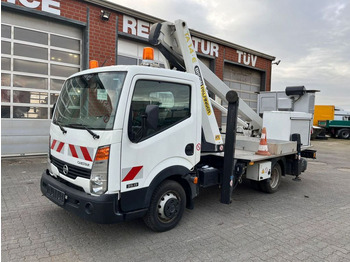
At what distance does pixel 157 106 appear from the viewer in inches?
128

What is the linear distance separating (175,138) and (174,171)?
1.52ft

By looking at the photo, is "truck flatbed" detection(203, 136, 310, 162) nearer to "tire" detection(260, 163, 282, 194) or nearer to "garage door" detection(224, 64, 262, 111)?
"tire" detection(260, 163, 282, 194)

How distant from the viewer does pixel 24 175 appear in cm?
657

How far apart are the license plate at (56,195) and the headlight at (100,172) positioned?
58cm

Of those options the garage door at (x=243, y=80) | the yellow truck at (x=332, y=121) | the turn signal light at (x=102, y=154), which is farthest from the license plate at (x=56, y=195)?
the yellow truck at (x=332, y=121)

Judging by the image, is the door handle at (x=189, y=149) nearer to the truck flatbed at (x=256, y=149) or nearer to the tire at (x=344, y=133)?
the truck flatbed at (x=256, y=149)

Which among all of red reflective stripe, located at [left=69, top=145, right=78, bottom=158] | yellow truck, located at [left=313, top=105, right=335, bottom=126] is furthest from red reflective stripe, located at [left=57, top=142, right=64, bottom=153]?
yellow truck, located at [left=313, top=105, right=335, bottom=126]

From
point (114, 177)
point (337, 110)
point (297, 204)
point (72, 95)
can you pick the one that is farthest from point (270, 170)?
point (337, 110)

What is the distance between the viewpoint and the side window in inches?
128

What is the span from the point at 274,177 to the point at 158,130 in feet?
11.9

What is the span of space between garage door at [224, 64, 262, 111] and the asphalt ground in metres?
10.2

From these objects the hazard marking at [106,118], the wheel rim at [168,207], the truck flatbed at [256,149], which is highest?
the hazard marking at [106,118]

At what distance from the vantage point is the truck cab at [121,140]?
3125 millimetres

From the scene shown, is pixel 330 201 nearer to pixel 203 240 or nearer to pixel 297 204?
pixel 297 204
